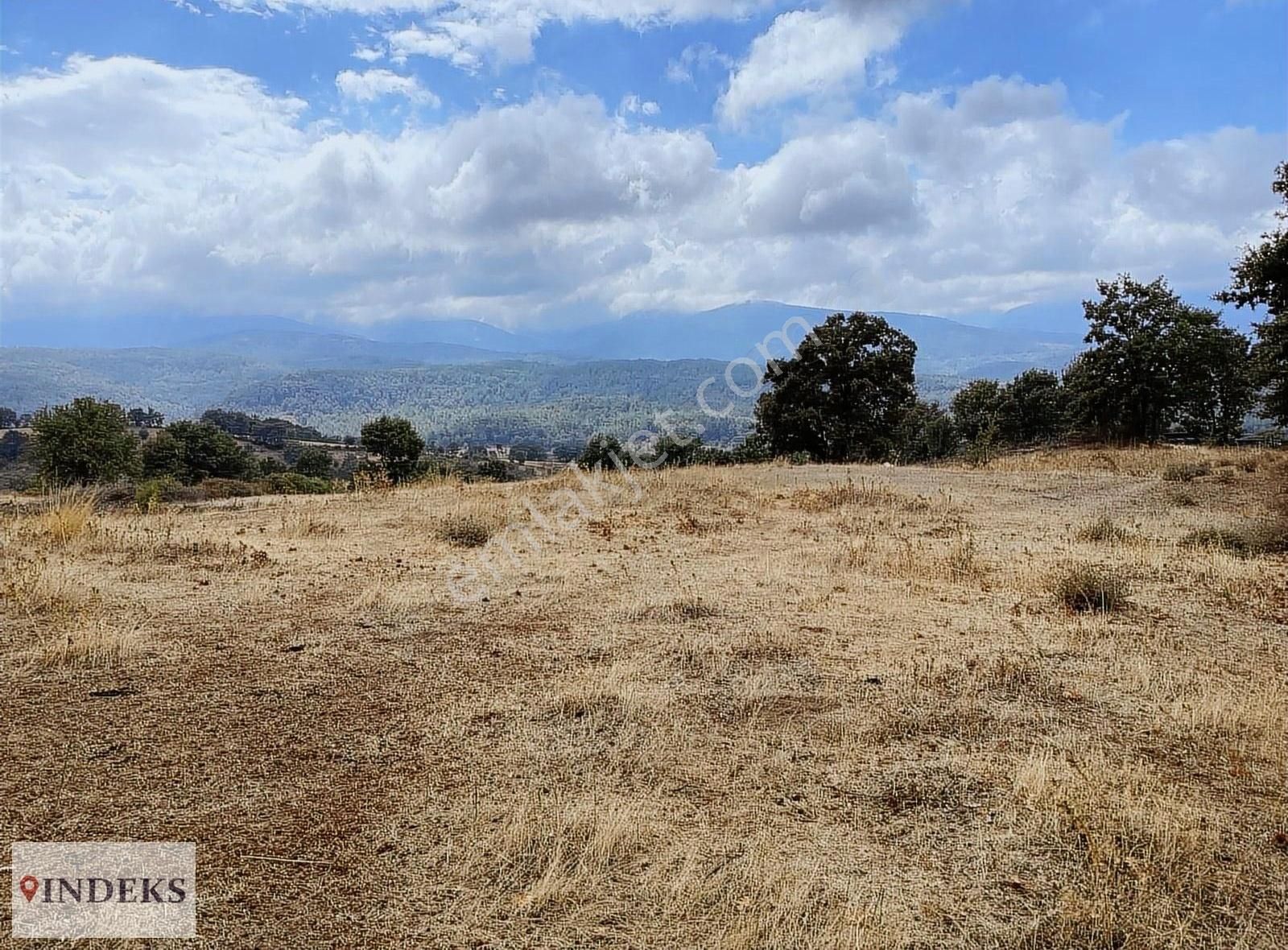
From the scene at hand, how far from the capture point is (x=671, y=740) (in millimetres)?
3918

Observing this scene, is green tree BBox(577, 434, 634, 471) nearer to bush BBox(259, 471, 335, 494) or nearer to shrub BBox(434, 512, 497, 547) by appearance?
bush BBox(259, 471, 335, 494)

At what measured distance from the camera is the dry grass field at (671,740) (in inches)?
104

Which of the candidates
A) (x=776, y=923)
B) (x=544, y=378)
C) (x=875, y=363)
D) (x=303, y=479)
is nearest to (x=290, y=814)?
(x=776, y=923)

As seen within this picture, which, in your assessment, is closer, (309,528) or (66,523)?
(66,523)

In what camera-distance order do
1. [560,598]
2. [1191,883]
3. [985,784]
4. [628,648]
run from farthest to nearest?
[560,598]
[628,648]
[985,784]
[1191,883]

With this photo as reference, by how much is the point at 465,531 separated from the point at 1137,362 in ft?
72.2

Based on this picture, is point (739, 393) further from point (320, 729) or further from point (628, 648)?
point (320, 729)

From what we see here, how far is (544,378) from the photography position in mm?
199250

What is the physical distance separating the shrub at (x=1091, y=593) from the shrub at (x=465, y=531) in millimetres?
6225

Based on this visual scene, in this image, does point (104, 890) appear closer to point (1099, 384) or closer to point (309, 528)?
point (309, 528)

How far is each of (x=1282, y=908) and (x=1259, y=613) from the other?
4454 mm

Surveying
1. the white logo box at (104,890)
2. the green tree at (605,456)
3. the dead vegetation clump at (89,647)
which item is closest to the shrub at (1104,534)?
the white logo box at (104,890)

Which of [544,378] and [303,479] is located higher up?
[544,378]

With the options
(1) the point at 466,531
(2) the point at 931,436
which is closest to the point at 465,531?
(1) the point at 466,531
